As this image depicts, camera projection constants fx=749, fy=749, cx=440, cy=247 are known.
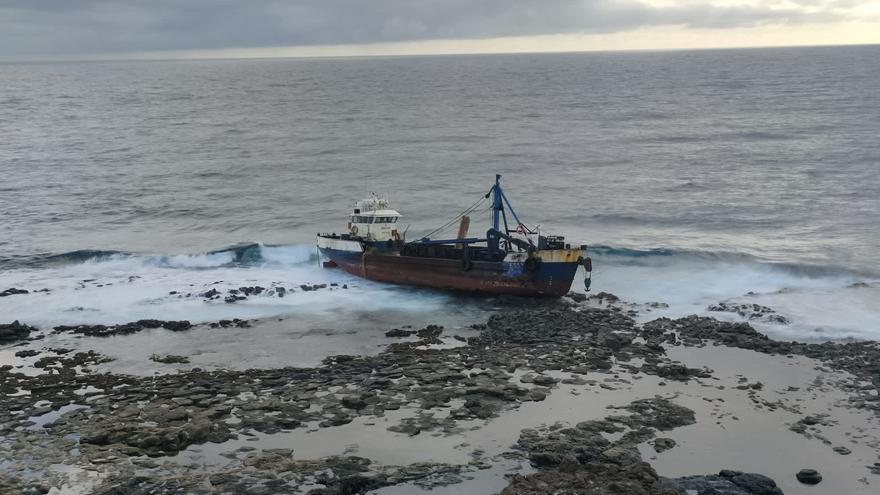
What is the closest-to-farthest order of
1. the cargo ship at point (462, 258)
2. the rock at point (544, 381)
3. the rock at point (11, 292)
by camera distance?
the rock at point (544, 381), the cargo ship at point (462, 258), the rock at point (11, 292)

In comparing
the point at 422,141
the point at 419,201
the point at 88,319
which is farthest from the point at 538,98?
the point at 88,319

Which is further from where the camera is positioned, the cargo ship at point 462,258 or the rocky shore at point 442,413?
the cargo ship at point 462,258

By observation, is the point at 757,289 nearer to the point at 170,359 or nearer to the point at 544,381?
the point at 544,381

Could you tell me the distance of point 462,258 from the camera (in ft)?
124

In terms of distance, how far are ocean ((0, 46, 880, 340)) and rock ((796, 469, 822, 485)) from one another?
40.5 feet

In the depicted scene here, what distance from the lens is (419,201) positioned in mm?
63438

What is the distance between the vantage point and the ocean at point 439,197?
38.2m

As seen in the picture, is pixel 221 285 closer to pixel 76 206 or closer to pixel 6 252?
pixel 6 252

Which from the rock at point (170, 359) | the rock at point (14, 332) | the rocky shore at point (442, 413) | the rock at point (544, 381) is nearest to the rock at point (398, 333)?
the rocky shore at point (442, 413)

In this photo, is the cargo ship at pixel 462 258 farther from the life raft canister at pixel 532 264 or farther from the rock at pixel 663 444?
the rock at pixel 663 444

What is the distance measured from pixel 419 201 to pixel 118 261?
82.2 ft

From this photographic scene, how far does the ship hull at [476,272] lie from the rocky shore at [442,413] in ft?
16.2

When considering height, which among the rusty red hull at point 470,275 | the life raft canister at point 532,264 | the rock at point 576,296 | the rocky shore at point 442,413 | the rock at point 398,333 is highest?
the life raft canister at point 532,264

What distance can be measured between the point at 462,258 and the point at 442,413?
15.2m
